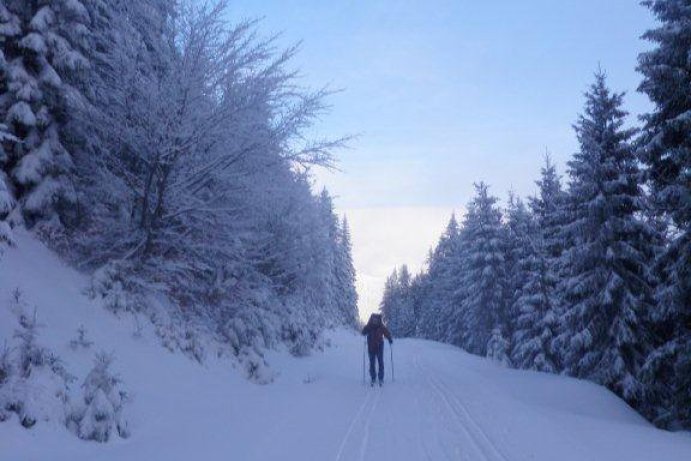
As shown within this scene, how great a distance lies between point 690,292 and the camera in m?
14.3

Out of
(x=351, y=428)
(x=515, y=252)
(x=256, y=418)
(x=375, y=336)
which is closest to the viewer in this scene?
(x=351, y=428)

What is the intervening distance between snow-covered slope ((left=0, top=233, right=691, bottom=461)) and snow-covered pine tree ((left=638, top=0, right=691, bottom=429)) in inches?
88.9

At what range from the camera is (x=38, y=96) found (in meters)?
12.1

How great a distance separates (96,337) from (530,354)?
88.1ft

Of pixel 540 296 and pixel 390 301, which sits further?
pixel 390 301

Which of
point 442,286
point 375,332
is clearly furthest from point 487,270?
point 442,286

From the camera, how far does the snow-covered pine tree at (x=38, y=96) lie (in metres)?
12.0

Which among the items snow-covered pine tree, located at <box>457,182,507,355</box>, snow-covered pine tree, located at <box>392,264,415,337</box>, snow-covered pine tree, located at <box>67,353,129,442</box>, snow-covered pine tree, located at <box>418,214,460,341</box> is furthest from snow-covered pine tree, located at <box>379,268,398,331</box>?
snow-covered pine tree, located at <box>67,353,129,442</box>

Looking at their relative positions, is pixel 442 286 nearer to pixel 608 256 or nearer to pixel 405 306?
pixel 405 306

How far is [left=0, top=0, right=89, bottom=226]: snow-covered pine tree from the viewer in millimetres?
12008

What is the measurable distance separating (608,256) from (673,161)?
6.55 m

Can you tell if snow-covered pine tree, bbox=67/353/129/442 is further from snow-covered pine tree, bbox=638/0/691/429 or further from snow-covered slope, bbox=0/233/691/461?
snow-covered pine tree, bbox=638/0/691/429

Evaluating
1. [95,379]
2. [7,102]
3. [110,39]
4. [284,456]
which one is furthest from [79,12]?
[284,456]

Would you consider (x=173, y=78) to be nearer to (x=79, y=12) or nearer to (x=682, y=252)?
(x=79, y=12)
